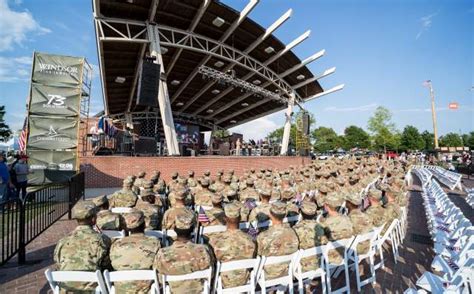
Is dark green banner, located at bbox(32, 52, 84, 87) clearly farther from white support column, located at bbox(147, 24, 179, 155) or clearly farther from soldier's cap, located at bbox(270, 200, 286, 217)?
soldier's cap, located at bbox(270, 200, 286, 217)

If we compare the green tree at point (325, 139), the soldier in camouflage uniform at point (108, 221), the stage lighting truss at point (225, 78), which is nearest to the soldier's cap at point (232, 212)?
the soldier in camouflage uniform at point (108, 221)

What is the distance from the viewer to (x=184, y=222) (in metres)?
2.42

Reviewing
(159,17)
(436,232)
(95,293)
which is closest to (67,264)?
(95,293)

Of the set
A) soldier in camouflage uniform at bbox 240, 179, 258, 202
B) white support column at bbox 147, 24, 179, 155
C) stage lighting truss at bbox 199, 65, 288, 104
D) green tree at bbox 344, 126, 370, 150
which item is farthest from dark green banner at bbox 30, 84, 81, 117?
green tree at bbox 344, 126, 370, 150

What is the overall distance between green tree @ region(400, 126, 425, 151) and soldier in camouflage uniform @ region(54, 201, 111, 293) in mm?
67941

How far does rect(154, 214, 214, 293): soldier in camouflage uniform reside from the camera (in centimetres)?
227

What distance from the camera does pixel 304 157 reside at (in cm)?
2433

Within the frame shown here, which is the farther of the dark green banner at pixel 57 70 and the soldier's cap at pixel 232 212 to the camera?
the dark green banner at pixel 57 70

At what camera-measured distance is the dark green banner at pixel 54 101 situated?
11.6 m

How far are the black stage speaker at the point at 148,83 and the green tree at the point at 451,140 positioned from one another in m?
84.2

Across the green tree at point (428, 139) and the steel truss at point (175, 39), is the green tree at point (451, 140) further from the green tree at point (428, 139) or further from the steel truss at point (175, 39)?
the steel truss at point (175, 39)

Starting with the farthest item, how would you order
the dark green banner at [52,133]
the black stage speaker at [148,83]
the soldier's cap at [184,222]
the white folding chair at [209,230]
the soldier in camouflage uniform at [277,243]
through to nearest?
the black stage speaker at [148,83]
the dark green banner at [52,133]
the white folding chair at [209,230]
the soldier in camouflage uniform at [277,243]
the soldier's cap at [184,222]

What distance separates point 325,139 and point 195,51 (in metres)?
66.0

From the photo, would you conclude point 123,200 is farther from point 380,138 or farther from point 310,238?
point 380,138
